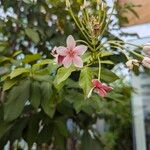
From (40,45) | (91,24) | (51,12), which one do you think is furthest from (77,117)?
(91,24)

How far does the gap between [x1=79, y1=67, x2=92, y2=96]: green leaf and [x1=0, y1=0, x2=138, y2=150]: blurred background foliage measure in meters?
0.14

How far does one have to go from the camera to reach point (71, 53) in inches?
30.0

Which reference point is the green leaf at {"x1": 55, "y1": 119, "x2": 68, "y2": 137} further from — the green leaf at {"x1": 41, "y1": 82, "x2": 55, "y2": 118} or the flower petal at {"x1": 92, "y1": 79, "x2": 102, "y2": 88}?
the flower petal at {"x1": 92, "y1": 79, "x2": 102, "y2": 88}

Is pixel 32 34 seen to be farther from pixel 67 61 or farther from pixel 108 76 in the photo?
pixel 67 61

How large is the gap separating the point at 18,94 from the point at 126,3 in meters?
0.99

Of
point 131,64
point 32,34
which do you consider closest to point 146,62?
point 131,64

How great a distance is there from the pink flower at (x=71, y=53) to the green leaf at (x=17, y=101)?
41 cm

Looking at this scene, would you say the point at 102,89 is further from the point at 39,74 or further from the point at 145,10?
the point at 145,10

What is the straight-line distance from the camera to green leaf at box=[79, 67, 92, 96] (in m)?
0.75

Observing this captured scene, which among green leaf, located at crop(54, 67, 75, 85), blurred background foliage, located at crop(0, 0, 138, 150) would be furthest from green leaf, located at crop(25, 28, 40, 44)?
green leaf, located at crop(54, 67, 75, 85)

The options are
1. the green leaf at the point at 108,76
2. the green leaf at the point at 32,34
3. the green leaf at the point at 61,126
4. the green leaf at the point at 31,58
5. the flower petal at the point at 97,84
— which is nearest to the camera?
the flower petal at the point at 97,84

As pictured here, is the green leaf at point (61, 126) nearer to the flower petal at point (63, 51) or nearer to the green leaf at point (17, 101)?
the green leaf at point (17, 101)

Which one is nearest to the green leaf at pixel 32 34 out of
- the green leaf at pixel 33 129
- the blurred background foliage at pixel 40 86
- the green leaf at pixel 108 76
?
the blurred background foliage at pixel 40 86

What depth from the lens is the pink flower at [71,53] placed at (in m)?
0.76
